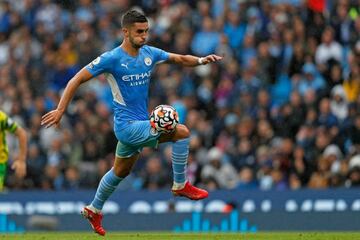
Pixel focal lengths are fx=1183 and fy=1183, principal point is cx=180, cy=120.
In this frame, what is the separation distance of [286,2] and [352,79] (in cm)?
270

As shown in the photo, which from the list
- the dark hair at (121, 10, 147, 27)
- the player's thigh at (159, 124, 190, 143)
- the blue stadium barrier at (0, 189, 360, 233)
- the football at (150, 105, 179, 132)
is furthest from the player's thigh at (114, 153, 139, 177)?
the blue stadium barrier at (0, 189, 360, 233)

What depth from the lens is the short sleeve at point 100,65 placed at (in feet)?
47.7

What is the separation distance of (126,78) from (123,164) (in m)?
1.20

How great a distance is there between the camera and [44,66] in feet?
85.9

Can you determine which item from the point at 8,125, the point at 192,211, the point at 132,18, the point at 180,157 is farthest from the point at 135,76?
the point at 192,211

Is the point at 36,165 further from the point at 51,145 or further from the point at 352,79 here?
the point at 352,79

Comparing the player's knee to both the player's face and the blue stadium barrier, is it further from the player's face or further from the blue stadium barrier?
the blue stadium barrier

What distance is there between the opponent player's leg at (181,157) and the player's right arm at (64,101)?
1220mm

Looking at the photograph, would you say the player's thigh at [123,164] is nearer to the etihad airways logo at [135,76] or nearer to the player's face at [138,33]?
the etihad airways logo at [135,76]

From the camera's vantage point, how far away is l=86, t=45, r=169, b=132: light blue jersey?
1460cm

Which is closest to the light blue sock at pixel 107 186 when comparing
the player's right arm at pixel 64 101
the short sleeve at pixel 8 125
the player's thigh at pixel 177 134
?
the player's thigh at pixel 177 134

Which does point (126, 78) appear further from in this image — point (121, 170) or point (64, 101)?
point (121, 170)

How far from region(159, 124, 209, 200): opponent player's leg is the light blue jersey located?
503 millimetres

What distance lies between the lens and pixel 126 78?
14.7m
